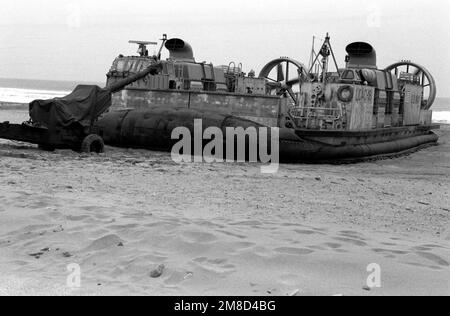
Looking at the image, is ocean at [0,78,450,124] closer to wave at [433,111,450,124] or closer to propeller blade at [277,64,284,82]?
wave at [433,111,450,124]

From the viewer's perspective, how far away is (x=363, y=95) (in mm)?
12883

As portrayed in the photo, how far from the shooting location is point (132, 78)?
490 inches

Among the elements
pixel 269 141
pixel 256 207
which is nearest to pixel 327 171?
pixel 269 141

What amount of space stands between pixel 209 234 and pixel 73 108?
20.1ft

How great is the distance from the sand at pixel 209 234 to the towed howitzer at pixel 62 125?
148 centimetres

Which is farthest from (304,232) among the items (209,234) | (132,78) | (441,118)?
(441,118)

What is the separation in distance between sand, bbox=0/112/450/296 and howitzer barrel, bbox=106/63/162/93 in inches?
Result: 154

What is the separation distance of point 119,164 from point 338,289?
5.76m

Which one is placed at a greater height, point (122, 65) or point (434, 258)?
point (122, 65)

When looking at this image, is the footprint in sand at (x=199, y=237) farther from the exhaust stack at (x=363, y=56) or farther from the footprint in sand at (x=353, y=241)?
the exhaust stack at (x=363, y=56)

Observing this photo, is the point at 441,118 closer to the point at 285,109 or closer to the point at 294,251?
the point at 285,109

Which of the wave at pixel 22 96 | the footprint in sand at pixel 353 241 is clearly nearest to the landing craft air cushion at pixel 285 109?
the footprint in sand at pixel 353 241

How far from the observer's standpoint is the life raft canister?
40.4ft

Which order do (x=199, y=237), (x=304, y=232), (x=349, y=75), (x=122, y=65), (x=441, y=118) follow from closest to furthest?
(x=199, y=237), (x=304, y=232), (x=349, y=75), (x=122, y=65), (x=441, y=118)
